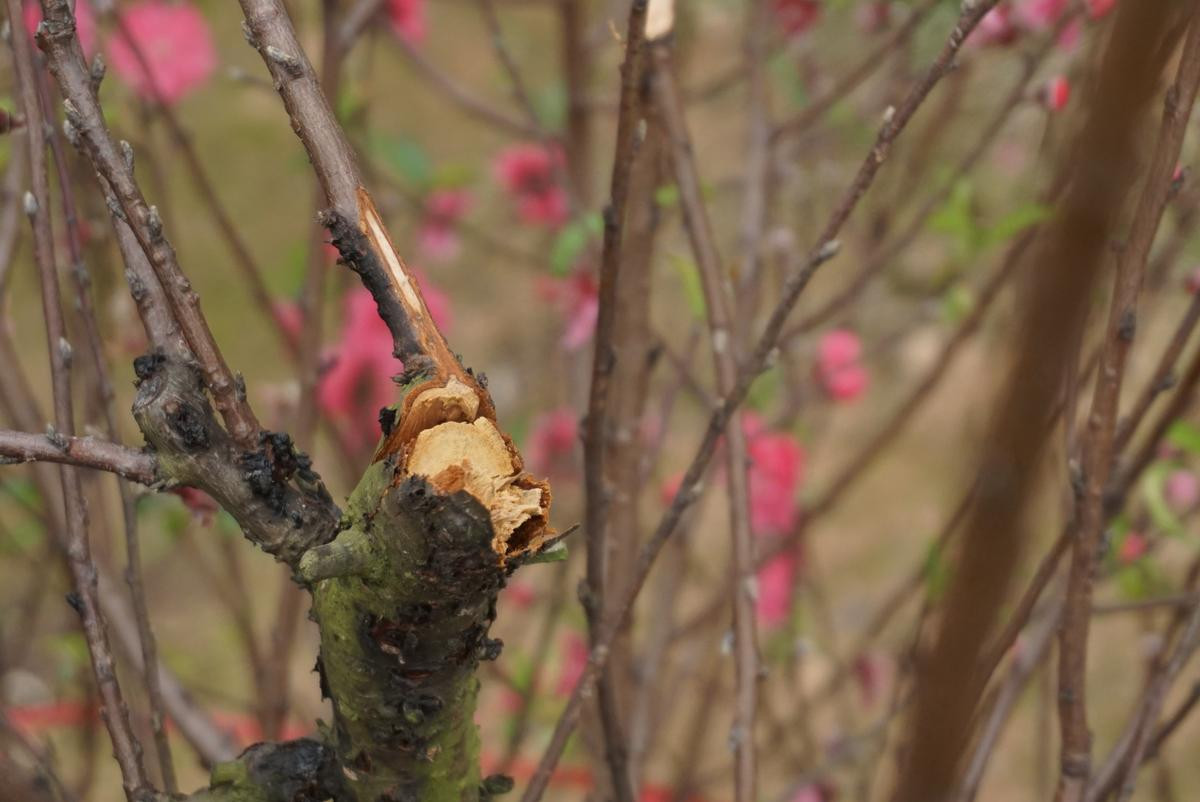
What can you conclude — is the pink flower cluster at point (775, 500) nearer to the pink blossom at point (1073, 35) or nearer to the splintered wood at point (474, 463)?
the pink blossom at point (1073, 35)

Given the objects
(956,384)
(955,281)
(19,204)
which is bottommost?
(19,204)

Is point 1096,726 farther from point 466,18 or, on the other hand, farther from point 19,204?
point 466,18

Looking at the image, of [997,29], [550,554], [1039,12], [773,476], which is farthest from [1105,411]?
[773,476]

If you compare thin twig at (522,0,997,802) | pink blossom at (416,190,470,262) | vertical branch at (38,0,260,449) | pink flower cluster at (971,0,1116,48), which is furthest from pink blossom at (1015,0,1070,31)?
vertical branch at (38,0,260,449)

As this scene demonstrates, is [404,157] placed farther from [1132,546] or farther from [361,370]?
[1132,546]

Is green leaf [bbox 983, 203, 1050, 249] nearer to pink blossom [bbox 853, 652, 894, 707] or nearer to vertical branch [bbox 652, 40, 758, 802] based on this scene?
vertical branch [bbox 652, 40, 758, 802]

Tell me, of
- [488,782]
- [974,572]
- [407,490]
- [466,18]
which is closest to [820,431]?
[488,782]
